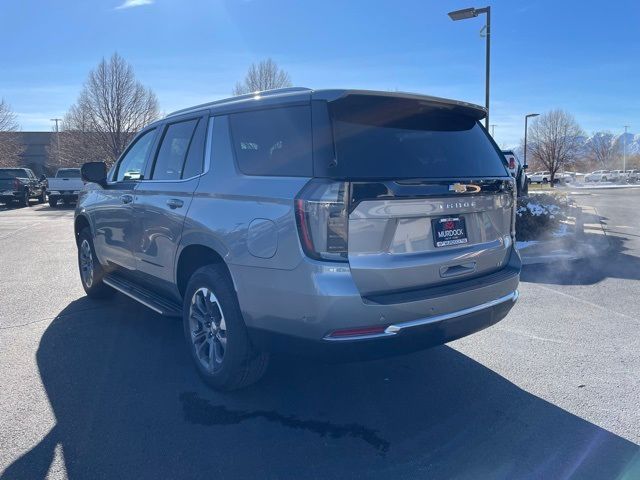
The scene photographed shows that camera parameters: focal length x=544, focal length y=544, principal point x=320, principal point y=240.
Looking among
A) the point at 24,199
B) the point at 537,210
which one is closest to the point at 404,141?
the point at 537,210

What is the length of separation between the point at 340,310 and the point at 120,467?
1455mm

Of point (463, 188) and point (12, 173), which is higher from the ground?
point (12, 173)

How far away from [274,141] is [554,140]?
61.2 metres

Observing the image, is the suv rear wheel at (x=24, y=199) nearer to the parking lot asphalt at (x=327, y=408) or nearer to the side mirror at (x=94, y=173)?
the parking lot asphalt at (x=327, y=408)

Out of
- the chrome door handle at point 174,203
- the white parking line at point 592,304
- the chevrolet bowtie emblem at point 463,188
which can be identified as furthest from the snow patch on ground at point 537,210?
the chrome door handle at point 174,203

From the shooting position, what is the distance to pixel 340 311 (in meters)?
2.95

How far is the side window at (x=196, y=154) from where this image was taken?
13.4 feet

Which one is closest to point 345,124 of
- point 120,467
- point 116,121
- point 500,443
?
point 500,443

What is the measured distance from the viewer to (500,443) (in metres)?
3.17

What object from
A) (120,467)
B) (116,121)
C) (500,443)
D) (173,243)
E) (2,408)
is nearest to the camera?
(120,467)

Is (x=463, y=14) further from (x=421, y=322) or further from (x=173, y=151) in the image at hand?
(x=421, y=322)

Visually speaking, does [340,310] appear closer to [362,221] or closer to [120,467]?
[362,221]

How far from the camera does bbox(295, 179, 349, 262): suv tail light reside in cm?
298

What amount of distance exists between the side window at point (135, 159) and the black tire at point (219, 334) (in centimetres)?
168
